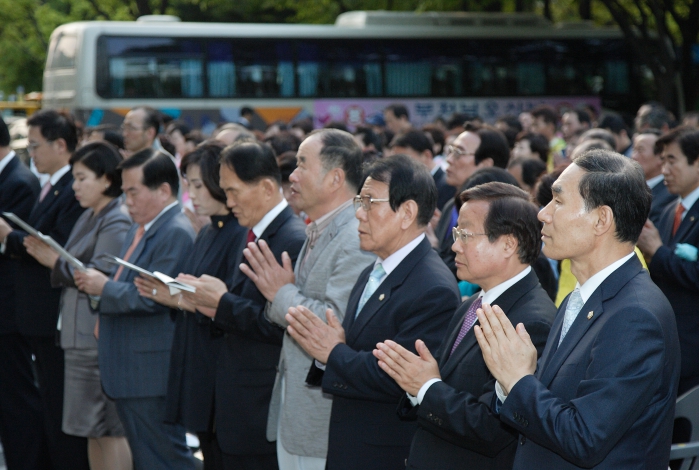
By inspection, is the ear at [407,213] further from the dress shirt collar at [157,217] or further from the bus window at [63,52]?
the bus window at [63,52]

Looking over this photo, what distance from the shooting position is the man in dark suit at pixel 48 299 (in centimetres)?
555

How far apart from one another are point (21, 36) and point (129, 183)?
30.3 m

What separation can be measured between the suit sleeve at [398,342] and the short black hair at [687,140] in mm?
2689

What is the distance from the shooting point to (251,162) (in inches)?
163

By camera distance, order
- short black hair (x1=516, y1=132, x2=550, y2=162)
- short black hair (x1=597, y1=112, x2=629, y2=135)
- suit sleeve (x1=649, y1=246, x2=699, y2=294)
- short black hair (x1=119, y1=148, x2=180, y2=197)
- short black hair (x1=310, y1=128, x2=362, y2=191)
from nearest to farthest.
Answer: short black hair (x1=310, y1=128, x2=362, y2=191) → suit sleeve (x1=649, y1=246, x2=699, y2=294) → short black hair (x1=119, y1=148, x2=180, y2=197) → short black hair (x1=516, y1=132, x2=550, y2=162) → short black hair (x1=597, y1=112, x2=629, y2=135)

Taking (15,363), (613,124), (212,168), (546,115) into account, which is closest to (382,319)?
(212,168)

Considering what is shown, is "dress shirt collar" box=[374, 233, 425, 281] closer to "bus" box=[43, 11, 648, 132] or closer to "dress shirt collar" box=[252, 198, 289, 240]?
"dress shirt collar" box=[252, 198, 289, 240]

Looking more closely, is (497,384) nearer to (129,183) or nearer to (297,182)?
(297,182)

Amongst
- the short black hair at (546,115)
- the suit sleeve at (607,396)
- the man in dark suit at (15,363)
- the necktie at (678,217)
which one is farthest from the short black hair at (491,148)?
Answer: the short black hair at (546,115)

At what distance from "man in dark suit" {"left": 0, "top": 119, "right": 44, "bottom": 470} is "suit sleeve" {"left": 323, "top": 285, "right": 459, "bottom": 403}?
3.45 metres

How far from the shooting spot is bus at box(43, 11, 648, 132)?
1733 centimetres

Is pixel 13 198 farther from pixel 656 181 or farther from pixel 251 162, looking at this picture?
pixel 656 181

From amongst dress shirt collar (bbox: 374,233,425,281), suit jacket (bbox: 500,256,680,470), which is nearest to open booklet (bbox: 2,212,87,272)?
dress shirt collar (bbox: 374,233,425,281)

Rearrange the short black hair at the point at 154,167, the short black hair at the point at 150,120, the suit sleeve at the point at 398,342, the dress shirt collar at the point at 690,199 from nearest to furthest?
the suit sleeve at the point at 398,342
the short black hair at the point at 154,167
the dress shirt collar at the point at 690,199
the short black hair at the point at 150,120
